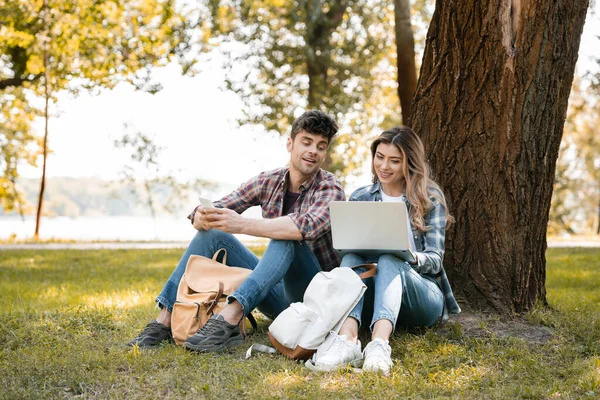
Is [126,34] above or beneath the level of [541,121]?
above

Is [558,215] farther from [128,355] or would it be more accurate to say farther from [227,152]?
[128,355]

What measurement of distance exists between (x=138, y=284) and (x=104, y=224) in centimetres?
1507

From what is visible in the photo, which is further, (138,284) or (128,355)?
A: (138,284)


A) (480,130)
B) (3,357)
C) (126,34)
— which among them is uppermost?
(126,34)

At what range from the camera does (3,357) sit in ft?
12.6

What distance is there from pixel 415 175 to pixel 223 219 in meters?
1.22

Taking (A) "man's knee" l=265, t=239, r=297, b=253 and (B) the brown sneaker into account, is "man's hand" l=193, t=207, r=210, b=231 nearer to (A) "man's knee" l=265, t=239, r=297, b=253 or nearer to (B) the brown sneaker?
(A) "man's knee" l=265, t=239, r=297, b=253

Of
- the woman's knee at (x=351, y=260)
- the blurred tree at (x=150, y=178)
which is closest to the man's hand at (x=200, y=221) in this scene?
the woman's knee at (x=351, y=260)

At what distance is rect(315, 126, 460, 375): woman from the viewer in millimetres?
3537

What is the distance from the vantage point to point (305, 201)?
169 inches

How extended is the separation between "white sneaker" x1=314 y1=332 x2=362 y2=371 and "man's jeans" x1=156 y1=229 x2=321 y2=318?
1.79 ft

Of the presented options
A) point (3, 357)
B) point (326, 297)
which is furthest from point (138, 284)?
point (326, 297)

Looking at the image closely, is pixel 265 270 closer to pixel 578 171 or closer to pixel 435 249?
pixel 435 249

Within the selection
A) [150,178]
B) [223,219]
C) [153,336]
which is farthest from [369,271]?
[150,178]
